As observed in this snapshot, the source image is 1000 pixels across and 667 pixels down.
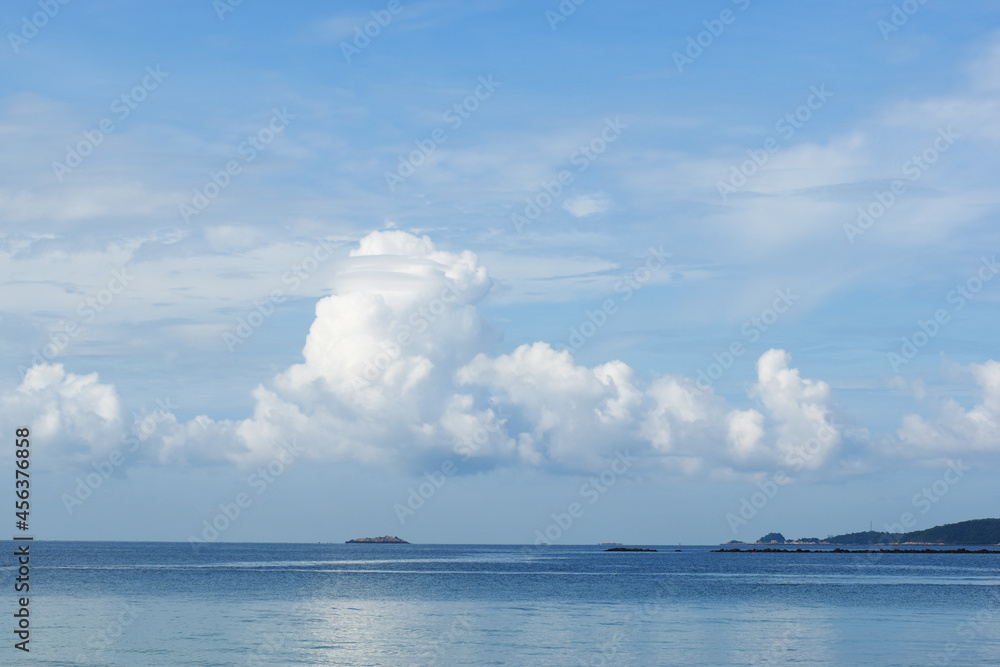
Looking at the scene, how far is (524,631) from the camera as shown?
60156 mm

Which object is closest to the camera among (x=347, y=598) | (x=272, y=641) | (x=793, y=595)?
(x=272, y=641)

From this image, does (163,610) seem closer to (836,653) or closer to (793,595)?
(836,653)

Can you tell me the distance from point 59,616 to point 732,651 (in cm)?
4601

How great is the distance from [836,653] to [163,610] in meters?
48.1

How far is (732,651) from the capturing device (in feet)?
169

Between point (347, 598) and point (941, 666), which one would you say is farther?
point (347, 598)

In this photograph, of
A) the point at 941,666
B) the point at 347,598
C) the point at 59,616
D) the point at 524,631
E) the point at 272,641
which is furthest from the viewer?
the point at 347,598

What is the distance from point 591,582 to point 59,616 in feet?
210

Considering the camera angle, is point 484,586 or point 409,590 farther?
point 484,586

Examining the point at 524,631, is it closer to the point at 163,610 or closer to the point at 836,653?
the point at 836,653

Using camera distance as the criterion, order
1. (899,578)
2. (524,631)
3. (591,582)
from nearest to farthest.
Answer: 1. (524,631)
2. (591,582)
3. (899,578)

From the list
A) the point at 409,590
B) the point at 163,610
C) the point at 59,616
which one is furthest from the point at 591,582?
the point at 59,616

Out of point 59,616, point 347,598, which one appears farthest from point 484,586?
point 59,616

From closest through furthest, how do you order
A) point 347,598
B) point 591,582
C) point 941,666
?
point 941,666
point 347,598
point 591,582
